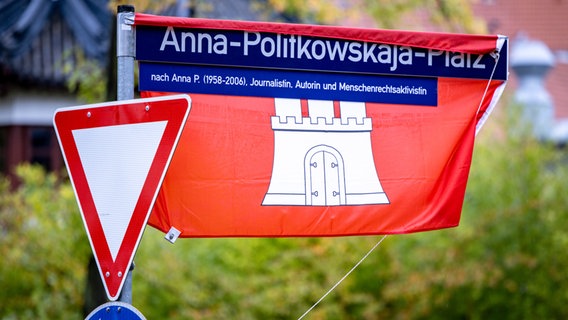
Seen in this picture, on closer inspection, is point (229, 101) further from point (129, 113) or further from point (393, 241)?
point (393, 241)

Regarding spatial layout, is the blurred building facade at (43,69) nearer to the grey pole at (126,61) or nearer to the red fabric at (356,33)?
the red fabric at (356,33)

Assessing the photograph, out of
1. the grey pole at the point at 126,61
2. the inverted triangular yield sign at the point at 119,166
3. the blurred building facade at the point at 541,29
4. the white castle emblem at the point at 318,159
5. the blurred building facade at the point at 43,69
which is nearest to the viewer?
the inverted triangular yield sign at the point at 119,166

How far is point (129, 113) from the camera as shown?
377 centimetres

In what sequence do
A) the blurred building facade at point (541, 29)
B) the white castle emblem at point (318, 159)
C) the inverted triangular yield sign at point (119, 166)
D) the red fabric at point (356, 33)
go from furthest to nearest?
the blurred building facade at point (541, 29), the white castle emblem at point (318, 159), the red fabric at point (356, 33), the inverted triangular yield sign at point (119, 166)

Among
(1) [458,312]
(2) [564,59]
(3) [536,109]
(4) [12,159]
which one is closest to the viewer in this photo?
(1) [458,312]

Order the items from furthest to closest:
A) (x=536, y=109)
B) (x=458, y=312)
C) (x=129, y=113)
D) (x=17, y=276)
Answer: (x=536, y=109) < (x=458, y=312) < (x=17, y=276) < (x=129, y=113)

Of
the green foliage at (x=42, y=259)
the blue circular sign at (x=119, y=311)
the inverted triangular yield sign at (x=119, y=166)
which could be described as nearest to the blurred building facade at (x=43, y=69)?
the green foliage at (x=42, y=259)

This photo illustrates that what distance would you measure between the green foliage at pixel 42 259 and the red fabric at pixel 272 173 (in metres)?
5.42

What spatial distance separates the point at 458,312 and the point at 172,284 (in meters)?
2.89

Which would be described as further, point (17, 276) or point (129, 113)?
point (17, 276)

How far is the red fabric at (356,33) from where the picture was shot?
163 inches

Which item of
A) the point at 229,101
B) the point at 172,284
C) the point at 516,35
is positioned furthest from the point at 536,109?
the point at 516,35

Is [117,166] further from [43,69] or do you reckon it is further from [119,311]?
[43,69]

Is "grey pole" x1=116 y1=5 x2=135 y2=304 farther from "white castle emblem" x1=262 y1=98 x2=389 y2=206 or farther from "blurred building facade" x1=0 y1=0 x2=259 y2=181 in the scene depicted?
"blurred building facade" x1=0 y1=0 x2=259 y2=181
